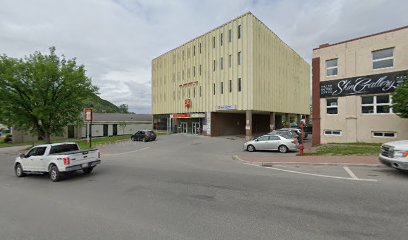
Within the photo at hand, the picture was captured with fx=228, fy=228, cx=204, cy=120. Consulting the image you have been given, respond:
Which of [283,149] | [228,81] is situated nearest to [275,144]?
[283,149]

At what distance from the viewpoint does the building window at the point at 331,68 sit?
58.2 ft

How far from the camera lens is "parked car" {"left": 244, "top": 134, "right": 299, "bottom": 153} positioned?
1597 centimetres

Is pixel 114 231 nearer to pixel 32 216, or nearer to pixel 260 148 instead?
pixel 32 216

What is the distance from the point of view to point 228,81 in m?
30.9

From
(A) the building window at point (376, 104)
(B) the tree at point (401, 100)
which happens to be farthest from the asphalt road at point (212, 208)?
(A) the building window at point (376, 104)

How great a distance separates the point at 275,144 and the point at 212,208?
476 inches

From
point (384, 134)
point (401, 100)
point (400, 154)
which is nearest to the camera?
point (400, 154)

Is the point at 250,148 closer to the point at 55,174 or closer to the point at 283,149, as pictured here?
the point at 283,149

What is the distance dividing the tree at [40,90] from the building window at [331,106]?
73.9 feet

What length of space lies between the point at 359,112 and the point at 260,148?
741 centimetres

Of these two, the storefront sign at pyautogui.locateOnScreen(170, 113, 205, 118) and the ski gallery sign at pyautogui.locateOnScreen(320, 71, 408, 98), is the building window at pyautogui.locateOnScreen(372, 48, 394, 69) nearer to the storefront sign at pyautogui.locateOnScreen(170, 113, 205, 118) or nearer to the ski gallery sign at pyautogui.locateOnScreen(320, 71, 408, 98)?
the ski gallery sign at pyautogui.locateOnScreen(320, 71, 408, 98)

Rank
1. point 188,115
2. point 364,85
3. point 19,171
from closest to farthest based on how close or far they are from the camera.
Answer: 1. point 19,171
2. point 364,85
3. point 188,115

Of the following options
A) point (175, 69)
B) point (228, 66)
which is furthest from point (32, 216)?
point (175, 69)

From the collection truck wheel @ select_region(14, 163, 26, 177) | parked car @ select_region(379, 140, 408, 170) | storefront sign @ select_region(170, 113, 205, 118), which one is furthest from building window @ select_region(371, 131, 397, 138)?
storefront sign @ select_region(170, 113, 205, 118)
